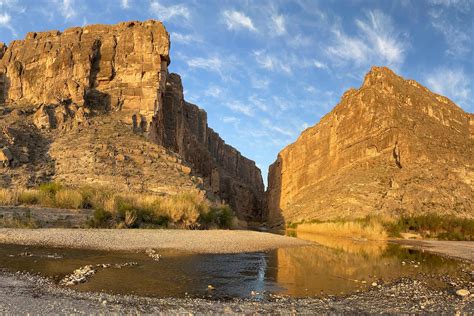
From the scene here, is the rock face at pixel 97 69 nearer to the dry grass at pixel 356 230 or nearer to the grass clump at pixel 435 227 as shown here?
the dry grass at pixel 356 230

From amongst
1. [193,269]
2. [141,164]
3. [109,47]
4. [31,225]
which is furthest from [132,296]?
[109,47]

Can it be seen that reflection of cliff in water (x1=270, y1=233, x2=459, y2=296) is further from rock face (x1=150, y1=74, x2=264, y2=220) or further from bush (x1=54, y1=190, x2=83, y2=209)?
rock face (x1=150, y1=74, x2=264, y2=220)

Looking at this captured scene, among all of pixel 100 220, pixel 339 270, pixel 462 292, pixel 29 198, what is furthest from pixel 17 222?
pixel 462 292

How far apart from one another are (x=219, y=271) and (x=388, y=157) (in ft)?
114

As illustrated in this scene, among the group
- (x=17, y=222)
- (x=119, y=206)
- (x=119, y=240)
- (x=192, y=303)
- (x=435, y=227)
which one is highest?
(x=119, y=206)

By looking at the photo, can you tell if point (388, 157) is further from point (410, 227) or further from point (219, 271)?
point (219, 271)

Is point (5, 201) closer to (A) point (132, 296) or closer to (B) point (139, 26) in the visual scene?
(A) point (132, 296)

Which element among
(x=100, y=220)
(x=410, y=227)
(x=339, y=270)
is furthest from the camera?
(x=410, y=227)

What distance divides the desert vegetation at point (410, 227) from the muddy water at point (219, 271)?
1482 centimetres

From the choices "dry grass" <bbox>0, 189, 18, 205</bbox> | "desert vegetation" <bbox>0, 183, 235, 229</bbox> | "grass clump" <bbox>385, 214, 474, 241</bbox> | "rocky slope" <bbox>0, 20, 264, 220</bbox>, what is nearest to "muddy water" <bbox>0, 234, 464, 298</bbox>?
"desert vegetation" <bbox>0, 183, 235, 229</bbox>

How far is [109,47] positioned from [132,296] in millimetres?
46197

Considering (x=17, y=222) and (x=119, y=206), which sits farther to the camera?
(x=119, y=206)

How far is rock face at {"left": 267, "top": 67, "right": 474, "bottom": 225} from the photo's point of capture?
34625 mm

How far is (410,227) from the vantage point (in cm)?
2956
